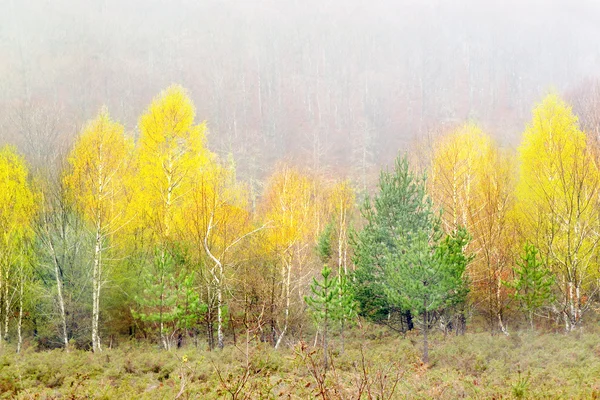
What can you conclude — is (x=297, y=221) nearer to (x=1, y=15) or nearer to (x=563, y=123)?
(x=563, y=123)

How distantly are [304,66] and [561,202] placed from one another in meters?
61.2

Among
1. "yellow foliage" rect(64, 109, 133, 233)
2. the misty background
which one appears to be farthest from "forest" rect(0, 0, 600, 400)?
the misty background

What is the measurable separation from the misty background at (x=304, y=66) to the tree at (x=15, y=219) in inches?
1174

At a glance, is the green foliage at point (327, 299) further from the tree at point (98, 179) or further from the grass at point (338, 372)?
the tree at point (98, 179)

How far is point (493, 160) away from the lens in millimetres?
17312

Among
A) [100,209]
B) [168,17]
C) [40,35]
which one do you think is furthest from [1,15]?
[100,209]

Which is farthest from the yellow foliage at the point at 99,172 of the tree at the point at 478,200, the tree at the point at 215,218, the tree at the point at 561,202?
the tree at the point at 561,202

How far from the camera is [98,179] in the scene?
36.2 ft

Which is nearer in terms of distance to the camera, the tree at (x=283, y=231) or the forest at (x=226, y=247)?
the forest at (x=226, y=247)

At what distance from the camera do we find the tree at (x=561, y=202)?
1147 centimetres

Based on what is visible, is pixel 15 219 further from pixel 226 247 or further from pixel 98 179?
pixel 226 247

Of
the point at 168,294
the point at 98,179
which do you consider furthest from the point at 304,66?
the point at 168,294

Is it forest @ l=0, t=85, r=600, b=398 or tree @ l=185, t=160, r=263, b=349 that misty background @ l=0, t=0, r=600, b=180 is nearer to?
forest @ l=0, t=85, r=600, b=398

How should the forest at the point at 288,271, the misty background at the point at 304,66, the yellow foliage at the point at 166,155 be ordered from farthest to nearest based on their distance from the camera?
the misty background at the point at 304,66
the yellow foliage at the point at 166,155
the forest at the point at 288,271
